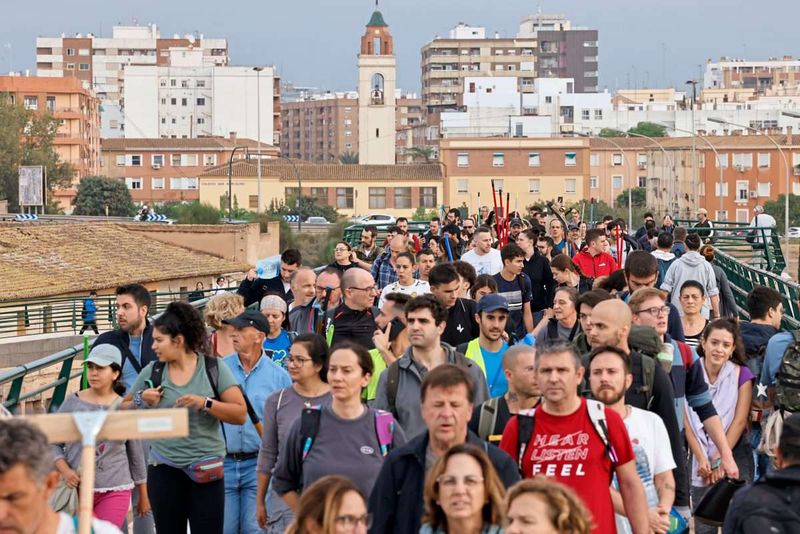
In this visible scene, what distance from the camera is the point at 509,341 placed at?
1026 cm

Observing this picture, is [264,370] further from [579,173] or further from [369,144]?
[369,144]

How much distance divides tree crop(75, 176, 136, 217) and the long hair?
365ft

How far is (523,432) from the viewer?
6.60 metres

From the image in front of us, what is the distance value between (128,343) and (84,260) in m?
50.6

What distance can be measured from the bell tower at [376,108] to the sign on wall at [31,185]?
50746mm

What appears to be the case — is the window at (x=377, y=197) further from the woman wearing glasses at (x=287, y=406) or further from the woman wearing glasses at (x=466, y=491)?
the woman wearing glasses at (x=466, y=491)

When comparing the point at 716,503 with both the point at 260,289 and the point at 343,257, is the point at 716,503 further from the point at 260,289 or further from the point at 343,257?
the point at 343,257

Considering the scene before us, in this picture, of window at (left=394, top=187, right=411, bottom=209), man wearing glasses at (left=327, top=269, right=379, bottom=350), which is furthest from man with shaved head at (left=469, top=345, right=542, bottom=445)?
window at (left=394, top=187, right=411, bottom=209)

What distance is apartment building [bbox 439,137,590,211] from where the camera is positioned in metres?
113

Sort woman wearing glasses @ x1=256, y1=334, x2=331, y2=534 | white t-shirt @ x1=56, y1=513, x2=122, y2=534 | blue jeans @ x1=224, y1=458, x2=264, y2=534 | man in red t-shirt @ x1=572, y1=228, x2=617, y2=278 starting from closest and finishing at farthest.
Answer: white t-shirt @ x1=56, y1=513, x2=122, y2=534
woman wearing glasses @ x1=256, y1=334, x2=331, y2=534
blue jeans @ x1=224, y1=458, x2=264, y2=534
man in red t-shirt @ x1=572, y1=228, x2=617, y2=278

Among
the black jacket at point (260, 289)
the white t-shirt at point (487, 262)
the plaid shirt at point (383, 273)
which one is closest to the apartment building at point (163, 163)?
the plaid shirt at point (383, 273)

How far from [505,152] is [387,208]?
10462 mm

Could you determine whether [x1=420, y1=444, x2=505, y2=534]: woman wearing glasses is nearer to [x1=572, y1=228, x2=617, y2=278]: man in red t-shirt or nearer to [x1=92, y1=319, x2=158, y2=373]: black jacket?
[x1=92, y1=319, x2=158, y2=373]: black jacket

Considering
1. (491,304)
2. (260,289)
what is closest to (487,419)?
(491,304)
